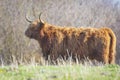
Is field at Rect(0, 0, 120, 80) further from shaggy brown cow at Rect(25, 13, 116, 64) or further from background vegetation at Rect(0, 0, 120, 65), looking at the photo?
shaggy brown cow at Rect(25, 13, 116, 64)

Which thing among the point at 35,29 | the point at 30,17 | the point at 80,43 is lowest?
the point at 80,43

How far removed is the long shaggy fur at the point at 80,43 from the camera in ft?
63.8

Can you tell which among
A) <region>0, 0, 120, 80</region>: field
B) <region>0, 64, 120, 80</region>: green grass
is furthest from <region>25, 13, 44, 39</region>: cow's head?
<region>0, 64, 120, 80</region>: green grass

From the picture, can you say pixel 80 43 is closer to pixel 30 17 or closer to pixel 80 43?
pixel 80 43

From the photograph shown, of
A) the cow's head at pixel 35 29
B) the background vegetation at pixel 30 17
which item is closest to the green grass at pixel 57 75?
the cow's head at pixel 35 29

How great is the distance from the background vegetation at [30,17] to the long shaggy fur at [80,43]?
10267mm

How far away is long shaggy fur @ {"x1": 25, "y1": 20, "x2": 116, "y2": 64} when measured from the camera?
1944 cm

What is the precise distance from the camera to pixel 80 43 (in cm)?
1975

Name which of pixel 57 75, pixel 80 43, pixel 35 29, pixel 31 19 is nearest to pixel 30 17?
pixel 31 19

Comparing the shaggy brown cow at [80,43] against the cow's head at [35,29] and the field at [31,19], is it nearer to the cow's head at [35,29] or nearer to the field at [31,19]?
the cow's head at [35,29]

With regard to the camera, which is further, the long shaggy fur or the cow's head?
the cow's head

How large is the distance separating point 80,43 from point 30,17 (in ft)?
35.8

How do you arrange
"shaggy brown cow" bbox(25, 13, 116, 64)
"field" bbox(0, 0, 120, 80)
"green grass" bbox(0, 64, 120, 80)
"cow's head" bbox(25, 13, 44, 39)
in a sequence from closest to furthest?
1. "green grass" bbox(0, 64, 120, 80)
2. "shaggy brown cow" bbox(25, 13, 116, 64)
3. "cow's head" bbox(25, 13, 44, 39)
4. "field" bbox(0, 0, 120, 80)

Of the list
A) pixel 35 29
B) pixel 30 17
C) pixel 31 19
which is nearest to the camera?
pixel 35 29
